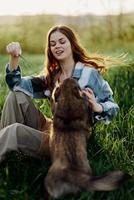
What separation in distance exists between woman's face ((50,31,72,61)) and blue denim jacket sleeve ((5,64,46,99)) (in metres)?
0.28

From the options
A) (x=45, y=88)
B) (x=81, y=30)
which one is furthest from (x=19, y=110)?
(x=81, y=30)

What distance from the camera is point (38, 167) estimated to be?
547 centimetres

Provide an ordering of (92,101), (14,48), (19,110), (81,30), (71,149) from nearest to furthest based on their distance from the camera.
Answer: (71,149)
(92,101)
(14,48)
(19,110)
(81,30)

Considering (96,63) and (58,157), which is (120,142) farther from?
(58,157)

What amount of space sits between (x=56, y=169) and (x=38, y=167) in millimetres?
591

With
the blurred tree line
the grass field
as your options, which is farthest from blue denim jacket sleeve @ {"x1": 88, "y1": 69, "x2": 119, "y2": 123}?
the blurred tree line

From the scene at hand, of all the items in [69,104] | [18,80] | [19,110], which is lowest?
[19,110]

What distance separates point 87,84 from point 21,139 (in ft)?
2.21

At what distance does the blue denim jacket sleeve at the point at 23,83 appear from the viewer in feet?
18.3

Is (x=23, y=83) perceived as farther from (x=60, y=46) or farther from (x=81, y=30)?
(x=81, y=30)

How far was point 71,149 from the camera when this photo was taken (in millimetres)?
4934

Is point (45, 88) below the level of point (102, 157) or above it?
above

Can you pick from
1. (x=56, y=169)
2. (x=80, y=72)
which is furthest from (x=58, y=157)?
(x=80, y=72)

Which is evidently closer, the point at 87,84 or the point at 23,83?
the point at 87,84
